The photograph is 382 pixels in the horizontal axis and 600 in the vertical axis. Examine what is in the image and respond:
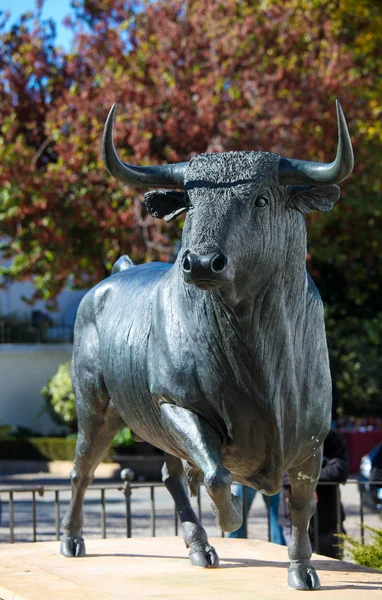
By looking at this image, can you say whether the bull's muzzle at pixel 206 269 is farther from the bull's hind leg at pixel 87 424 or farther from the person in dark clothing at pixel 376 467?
the person in dark clothing at pixel 376 467

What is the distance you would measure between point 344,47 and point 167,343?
613 inches

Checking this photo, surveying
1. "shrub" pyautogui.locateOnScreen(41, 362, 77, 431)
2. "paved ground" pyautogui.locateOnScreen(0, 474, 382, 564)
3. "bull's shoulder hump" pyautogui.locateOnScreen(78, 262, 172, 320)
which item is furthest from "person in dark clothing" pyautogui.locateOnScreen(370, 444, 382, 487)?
"shrub" pyautogui.locateOnScreen(41, 362, 77, 431)

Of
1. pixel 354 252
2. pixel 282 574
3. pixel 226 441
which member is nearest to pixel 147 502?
pixel 354 252

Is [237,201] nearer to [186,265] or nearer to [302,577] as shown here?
[186,265]

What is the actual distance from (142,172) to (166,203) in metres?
0.20

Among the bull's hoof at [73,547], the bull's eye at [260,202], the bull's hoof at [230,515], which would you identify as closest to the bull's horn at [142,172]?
the bull's eye at [260,202]

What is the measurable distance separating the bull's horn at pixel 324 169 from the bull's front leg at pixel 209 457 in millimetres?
1204

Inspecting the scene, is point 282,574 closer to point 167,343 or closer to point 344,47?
point 167,343

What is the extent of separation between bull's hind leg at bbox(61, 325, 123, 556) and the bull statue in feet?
2.63

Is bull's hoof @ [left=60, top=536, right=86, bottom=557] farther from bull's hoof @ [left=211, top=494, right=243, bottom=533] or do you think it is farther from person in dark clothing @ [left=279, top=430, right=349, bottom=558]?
bull's hoof @ [left=211, top=494, right=243, bottom=533]

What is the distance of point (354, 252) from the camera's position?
69.2ft

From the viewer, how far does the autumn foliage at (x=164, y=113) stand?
17.2 meters

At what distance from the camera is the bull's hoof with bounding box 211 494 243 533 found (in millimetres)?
4680

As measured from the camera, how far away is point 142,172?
492 cm
